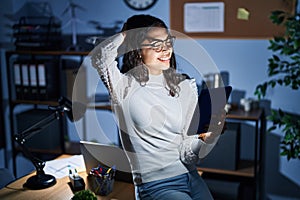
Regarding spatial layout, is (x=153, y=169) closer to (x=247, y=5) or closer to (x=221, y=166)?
(x=221, y=166)

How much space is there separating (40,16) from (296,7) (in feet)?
6.48

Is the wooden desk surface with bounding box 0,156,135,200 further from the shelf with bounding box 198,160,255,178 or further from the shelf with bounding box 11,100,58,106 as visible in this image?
the shelf with bounding box 11,100,58,106

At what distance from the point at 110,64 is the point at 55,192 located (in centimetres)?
70

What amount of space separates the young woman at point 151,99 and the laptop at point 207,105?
2 centimetres

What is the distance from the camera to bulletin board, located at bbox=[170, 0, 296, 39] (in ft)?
8.85

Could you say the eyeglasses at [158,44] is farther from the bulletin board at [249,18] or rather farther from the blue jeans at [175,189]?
the bulletin board at [249,18]

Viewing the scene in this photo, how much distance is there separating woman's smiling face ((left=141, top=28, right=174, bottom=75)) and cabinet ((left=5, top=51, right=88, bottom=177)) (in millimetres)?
1596

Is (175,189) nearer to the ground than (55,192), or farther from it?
farther from it

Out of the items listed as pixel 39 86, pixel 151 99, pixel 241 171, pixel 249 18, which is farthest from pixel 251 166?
pixel 39 86

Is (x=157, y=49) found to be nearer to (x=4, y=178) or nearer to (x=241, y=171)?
(x=4, y=178)

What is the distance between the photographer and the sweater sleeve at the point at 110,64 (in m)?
1.46

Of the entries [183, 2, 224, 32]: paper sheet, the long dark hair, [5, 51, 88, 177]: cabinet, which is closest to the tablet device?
the long dark hair

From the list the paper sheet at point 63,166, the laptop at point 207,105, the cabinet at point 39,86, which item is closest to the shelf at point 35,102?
the cabinet at point 39,86

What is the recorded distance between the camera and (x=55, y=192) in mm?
1809
